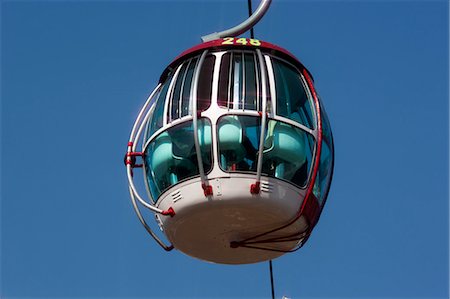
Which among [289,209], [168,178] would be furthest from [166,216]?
[289,209]

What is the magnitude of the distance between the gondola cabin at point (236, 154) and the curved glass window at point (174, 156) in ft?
0.06

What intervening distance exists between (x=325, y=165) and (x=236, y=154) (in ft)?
6.76

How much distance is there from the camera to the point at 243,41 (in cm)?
2595

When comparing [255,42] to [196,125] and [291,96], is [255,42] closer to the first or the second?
[291,96]

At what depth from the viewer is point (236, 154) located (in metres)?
24.4

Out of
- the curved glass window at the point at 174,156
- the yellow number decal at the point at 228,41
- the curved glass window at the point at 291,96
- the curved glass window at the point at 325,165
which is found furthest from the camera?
the yellow number decal at the point at 228,41

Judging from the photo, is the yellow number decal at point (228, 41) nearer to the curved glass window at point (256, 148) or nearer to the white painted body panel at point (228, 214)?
the curved glass window at point (256, 148)

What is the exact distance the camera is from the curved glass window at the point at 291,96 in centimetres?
2503

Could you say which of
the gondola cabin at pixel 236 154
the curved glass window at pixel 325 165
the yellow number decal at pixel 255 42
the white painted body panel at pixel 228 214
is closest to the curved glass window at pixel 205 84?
the gondola cabin at pixel 236 154

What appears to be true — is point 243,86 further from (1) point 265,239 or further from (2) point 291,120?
(1) point 265,239

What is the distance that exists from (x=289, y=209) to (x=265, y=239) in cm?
93

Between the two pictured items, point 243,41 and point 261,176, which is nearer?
point 261,176

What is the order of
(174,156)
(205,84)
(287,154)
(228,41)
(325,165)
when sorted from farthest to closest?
1. (228,41)
2. (325,165)
3. (205,84)
4. (174,156)
5. (287,154)

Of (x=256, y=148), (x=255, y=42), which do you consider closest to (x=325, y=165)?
(x=256, y=148)
